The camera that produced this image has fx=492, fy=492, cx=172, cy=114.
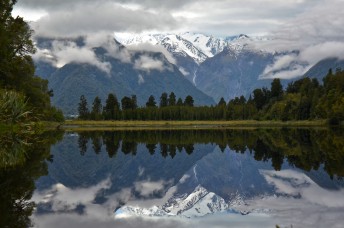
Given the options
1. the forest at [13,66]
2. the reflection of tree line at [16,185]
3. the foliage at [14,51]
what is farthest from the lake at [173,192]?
the foliage at [14,51]

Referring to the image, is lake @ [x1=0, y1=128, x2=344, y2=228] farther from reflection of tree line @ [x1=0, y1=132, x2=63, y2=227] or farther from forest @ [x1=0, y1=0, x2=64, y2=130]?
forest @ [x1=0, y1=0, x2=64, y2=130]

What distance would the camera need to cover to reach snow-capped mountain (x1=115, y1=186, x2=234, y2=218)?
21.8m

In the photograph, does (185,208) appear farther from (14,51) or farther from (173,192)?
(14,51)

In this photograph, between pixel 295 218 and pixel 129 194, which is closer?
pixel 295 218

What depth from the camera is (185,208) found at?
76.7 ft

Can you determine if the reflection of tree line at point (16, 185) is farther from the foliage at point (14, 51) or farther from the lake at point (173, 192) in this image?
the foliage at point (14, 51)

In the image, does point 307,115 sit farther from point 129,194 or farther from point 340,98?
point 129,194

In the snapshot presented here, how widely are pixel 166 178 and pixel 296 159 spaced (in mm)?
15036

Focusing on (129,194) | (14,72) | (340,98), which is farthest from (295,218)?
(340,98)

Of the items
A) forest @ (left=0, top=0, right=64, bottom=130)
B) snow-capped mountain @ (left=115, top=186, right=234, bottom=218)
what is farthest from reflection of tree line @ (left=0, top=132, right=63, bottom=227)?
forest @ (left=0, top=0, right=64, bottom=130)

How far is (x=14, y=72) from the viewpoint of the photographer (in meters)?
62.6

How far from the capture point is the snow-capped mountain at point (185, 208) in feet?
71.4

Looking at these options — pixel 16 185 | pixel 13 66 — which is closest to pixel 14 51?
pixel 13 66

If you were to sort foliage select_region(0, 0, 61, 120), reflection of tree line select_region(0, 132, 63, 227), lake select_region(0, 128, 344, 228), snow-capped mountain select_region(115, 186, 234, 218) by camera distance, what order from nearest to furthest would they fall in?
reflection of tree line select_region(0, 132, 63, 227) < lake select_region(0, 128, 344, 228) < snow-capped mountain select_region(115, 186, 234, 218) < foliage select_region(0, 0, 61, 120)
